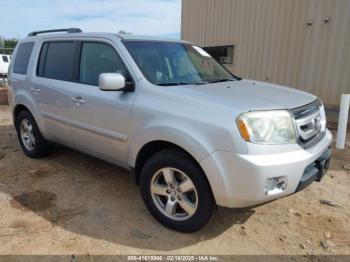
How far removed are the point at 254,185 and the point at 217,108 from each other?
2.19 feet

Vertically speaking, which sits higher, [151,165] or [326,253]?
[151,165]

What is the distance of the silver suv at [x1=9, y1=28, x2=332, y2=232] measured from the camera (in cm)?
Result: 255

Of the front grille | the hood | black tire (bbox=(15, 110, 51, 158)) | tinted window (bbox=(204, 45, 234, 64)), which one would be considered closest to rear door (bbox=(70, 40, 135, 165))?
the hood

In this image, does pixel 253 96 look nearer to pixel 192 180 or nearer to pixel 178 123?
pixel 178 123

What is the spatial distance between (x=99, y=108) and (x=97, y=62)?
0.58m

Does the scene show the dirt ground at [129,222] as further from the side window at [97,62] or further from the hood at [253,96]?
the side window at [97,62]

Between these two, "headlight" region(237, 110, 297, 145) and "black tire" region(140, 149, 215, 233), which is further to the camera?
"black tire" region(140, 149, 215, 233)

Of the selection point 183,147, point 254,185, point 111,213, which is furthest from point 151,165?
point 254,185

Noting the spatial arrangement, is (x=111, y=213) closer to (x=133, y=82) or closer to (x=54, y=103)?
(x=133, y=82)

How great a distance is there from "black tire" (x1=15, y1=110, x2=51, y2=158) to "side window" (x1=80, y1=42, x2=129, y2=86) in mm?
1434

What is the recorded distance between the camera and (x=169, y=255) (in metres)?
2.75

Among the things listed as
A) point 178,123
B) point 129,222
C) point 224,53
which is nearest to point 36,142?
point 129,222

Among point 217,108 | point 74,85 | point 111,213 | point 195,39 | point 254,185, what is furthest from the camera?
point 195,39

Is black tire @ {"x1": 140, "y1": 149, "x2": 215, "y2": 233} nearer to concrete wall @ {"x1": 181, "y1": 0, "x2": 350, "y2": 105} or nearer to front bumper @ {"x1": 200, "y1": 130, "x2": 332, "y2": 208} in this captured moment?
front bumper @ {"x1": 200, "y1": 130, "x2": 332, "y2": 208}
